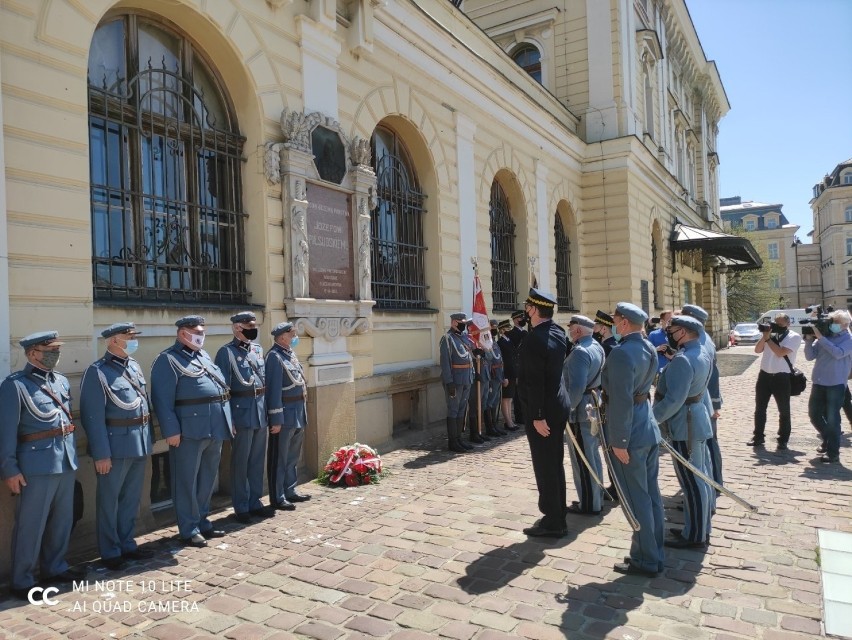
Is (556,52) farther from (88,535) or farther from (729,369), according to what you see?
(88,535)

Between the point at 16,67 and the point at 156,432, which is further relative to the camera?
the point at 156,432

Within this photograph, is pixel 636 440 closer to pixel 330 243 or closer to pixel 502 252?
pixel 330 243

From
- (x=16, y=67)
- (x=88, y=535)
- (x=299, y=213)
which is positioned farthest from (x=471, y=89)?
(x=88, y=535)

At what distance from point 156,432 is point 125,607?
192 centimetres

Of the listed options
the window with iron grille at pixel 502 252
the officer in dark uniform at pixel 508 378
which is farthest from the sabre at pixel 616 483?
the window with iron grille at pixel 502 252

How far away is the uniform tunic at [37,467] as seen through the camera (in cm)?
405

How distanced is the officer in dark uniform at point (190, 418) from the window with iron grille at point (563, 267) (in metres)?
11.6

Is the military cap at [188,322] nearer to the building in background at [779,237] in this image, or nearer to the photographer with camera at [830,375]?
the photographer with camera at [830,375]

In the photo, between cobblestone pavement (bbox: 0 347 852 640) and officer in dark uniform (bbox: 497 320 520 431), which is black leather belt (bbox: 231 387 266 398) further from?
officer in dark uniform (bbox: 497 320 520 431)

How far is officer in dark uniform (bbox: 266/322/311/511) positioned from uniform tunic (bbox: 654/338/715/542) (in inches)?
132

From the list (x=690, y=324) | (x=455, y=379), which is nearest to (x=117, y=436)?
(x=690, y=324)

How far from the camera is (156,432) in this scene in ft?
18.2

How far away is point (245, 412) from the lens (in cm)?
563

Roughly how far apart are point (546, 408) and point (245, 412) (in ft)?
8.96
